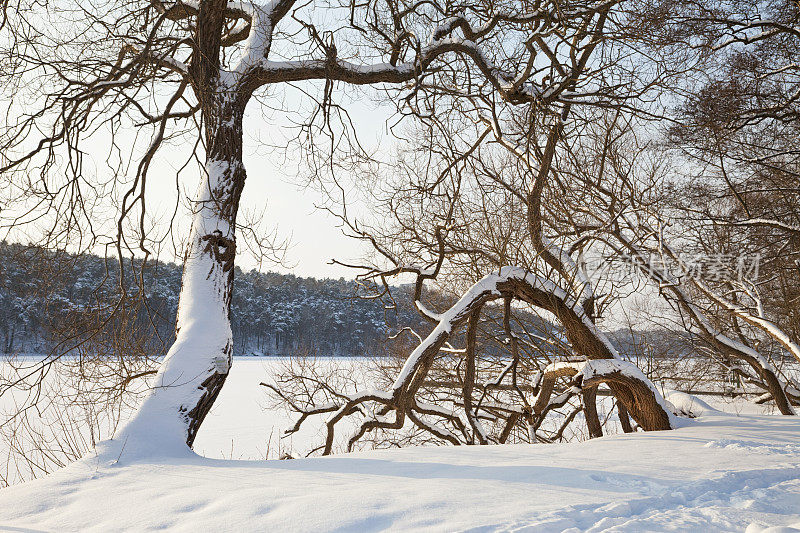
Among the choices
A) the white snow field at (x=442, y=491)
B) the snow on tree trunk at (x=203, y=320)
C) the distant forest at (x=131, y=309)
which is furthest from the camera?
the distant forest at (x=131, y=309)

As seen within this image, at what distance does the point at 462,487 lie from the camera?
110 inches

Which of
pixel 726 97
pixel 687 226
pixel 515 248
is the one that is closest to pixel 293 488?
pixel 515 248

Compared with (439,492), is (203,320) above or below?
above

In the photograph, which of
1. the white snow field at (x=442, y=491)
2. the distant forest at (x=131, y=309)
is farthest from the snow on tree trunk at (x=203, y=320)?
the distant forest at (x=131, y=309)

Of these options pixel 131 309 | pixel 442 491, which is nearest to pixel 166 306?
pixel 131 309

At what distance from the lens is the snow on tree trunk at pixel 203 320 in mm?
4023

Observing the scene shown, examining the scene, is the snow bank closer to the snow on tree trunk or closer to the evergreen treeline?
the snow on tree trunk

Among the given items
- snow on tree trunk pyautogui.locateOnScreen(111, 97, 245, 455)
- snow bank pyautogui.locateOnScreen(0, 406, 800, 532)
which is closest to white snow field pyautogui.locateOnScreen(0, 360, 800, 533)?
snow bank pyautogui.locateOnScreen(0, 406, 800, 532)

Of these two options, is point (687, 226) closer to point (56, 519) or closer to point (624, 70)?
point (624, 70)

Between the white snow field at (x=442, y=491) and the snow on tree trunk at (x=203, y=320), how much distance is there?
314mm

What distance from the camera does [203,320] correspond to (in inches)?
179

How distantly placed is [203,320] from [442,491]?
2692 mm

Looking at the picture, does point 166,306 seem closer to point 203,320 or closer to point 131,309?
point 131,309

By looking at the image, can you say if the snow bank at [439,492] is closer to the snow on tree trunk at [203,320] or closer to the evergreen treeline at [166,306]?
the snow on tree trunk at [203,320]
